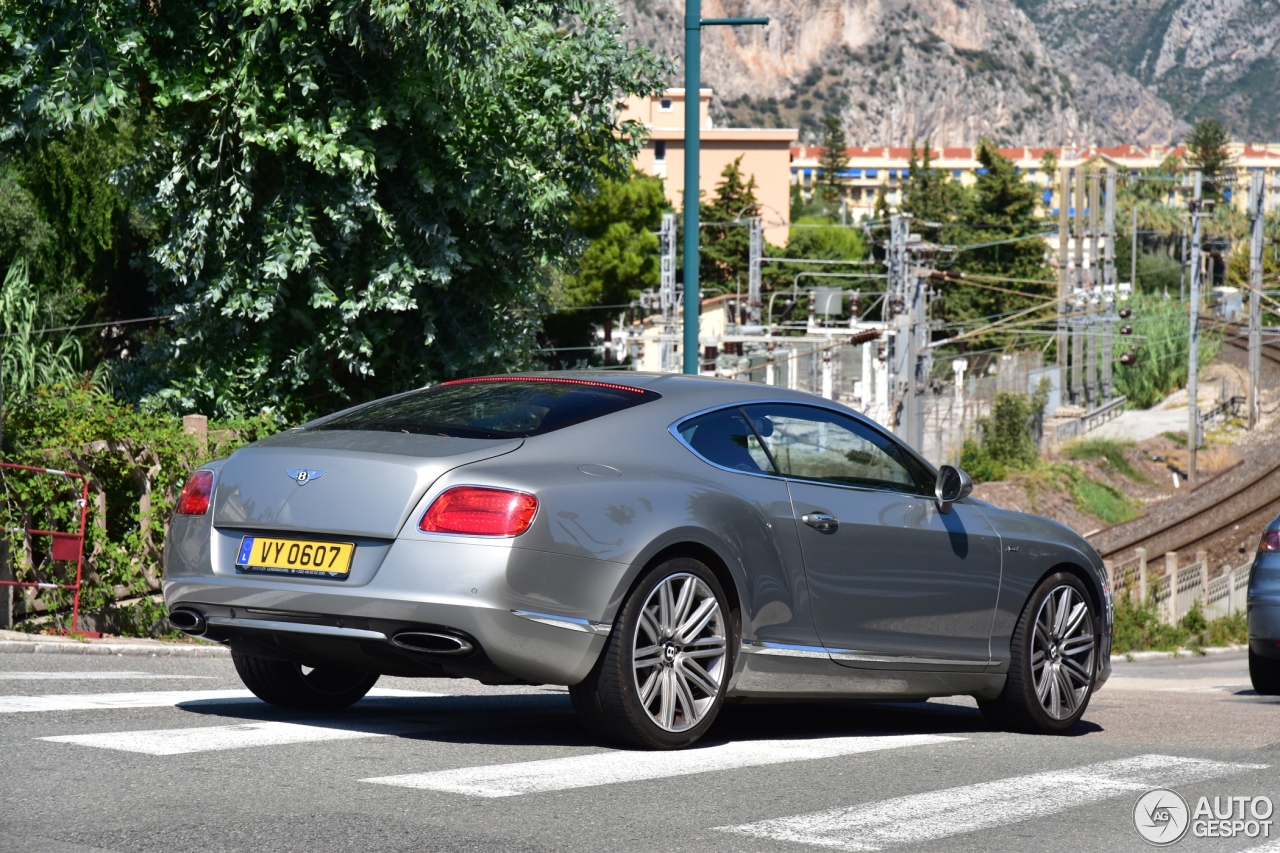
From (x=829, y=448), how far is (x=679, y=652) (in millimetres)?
1389

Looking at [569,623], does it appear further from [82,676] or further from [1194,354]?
[1194,354]

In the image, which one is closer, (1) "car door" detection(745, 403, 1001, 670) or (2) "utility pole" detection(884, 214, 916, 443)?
(1) "car door" detection(745, 403, 1001, 670)

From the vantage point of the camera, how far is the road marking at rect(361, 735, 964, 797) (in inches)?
193

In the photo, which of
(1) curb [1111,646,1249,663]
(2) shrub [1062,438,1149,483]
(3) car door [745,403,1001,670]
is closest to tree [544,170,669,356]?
(2) shrub [1062,438,1149,483]

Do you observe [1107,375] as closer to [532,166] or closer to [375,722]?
[532,166]

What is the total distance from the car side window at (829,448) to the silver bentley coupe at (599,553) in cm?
1

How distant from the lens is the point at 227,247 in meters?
14.4

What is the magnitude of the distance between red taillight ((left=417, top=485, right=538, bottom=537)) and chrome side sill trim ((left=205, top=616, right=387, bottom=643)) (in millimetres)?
410

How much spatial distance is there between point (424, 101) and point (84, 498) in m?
5.08

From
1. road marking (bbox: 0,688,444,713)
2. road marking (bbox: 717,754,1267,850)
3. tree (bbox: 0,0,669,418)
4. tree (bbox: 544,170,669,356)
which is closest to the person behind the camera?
road marking (bbox: 717,754,1267,850)

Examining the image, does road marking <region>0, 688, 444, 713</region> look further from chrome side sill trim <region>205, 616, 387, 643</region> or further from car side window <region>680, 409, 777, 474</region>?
car side window <region>680, 409, 777, 474</region>

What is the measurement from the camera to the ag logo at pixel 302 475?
566 centimetres

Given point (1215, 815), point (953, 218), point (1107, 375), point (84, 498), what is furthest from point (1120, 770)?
point (953, 218)

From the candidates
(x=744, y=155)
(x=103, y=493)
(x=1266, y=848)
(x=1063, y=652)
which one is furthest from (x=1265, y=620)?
(x=744, y=155)
